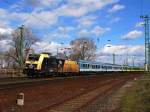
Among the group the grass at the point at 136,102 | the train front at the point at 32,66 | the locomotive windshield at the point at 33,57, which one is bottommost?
the grass at the point at 136,102

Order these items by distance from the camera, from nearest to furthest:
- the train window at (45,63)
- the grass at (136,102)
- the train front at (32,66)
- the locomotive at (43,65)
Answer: the grass at (136,102) < the train front at (32,66) < the locomotive at (43,65) < the train window at (45,63)

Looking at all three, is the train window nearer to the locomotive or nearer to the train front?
the locomotive

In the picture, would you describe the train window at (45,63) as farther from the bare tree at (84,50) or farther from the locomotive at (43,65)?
the bare tree at (84,50)

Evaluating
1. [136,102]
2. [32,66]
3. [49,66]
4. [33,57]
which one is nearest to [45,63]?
[49,66]

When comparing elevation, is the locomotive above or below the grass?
above

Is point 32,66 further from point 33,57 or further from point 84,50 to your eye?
point 84,50

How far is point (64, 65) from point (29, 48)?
196 ft

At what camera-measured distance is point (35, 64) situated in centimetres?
5353

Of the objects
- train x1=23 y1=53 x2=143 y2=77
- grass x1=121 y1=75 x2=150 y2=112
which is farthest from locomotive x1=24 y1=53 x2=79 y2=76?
grass x1=121 y1=75 x2=150 y2=112

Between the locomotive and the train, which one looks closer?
the locomotive

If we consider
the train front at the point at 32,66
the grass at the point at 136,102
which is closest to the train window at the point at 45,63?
the train front at the point at 32,66

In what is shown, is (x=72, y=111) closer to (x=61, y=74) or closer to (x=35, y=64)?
(x=35, y=64)

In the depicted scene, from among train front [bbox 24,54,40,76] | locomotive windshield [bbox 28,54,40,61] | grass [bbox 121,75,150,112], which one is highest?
locomotive windshield [bbox 28,54,40,61]

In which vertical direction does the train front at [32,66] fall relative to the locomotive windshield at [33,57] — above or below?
below
